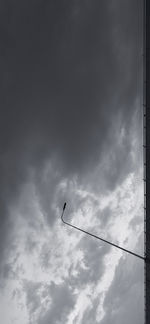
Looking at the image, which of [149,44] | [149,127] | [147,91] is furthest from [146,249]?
[149,44]

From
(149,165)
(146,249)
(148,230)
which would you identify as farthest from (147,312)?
(149,165)

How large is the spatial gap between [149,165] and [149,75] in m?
9.75

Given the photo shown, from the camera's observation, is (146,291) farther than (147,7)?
Yes

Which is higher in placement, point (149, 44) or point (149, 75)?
point (149, 44)

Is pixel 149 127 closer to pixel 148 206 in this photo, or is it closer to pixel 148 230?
pixel 148 206

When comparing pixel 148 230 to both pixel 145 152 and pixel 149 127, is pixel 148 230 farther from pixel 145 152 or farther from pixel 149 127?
pixel 149 127

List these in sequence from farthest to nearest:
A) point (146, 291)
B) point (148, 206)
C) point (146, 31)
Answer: point (146, 291)
point (148, 206)
point (146, 31)

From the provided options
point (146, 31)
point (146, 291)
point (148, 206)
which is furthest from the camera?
point (146, 291)

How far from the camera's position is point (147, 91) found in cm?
2558

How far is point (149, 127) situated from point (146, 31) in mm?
10102

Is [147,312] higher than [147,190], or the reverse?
[147,190]

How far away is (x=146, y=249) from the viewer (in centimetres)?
2722

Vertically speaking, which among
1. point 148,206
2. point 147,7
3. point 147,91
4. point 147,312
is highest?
point 147,7

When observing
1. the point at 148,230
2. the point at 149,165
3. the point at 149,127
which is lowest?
the point at 148,230
